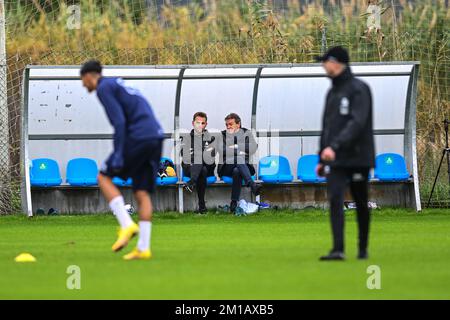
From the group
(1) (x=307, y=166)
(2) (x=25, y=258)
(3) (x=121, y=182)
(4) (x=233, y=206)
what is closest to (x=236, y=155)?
(4) (x=233, y=206)

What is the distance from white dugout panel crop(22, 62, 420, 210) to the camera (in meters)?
24.4

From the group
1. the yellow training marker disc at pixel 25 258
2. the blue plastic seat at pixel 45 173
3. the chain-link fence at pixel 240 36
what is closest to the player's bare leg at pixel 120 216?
the yellow training marker disc at pixel 25 258

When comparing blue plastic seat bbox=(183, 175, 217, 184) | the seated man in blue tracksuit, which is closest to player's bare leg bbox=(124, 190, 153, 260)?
the seated man in blue tracksuit

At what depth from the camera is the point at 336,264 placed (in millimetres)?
11562

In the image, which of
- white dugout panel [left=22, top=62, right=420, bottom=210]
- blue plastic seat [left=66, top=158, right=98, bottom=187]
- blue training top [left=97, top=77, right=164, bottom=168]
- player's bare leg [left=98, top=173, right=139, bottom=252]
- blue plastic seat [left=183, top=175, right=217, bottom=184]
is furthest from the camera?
white dugout panel [left=22, top=62, right=420, bottom=210]

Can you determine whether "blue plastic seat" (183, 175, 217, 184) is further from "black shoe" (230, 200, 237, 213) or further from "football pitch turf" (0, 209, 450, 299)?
"football pitch turf" (0, 209, 450, 299)

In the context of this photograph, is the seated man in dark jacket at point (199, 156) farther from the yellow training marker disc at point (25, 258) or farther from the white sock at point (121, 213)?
the yellow training marker disc at point (25, 258)

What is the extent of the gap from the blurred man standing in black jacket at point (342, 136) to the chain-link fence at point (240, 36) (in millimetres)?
13555

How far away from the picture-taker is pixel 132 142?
12688 mm

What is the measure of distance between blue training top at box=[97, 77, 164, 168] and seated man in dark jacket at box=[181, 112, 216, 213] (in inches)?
409

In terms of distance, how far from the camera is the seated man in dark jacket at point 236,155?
2311cm

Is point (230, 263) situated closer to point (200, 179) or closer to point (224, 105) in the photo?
point (200, 179)

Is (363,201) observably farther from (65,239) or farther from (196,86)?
(196,86)
